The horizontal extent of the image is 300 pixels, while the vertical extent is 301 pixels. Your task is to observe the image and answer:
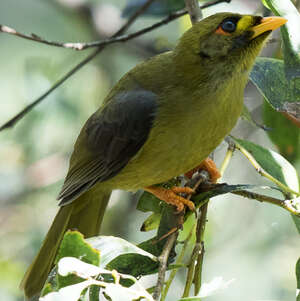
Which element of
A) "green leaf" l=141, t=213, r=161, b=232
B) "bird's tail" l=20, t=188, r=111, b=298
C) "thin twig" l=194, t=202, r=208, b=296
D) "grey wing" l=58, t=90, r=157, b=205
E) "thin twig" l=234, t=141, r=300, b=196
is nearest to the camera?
"thin twig" l=194, t=202, r=208, b=296

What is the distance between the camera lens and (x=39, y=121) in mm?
5336

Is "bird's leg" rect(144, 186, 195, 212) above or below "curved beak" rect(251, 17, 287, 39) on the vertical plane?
below

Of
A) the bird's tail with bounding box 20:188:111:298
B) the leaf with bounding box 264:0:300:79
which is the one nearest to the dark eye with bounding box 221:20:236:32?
the leaf with bounding box 264:0:300:79

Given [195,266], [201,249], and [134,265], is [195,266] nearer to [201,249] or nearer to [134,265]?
[201,249]

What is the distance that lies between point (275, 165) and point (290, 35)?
→ 0.80m

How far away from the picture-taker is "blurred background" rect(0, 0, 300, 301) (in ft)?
17.0

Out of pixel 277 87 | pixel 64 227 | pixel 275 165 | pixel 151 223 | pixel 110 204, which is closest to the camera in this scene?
pixel 277 87

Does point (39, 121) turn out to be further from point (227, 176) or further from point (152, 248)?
point (152, 248)

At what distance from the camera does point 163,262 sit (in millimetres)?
2447

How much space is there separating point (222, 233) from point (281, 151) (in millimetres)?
2094

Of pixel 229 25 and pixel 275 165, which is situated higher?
pixel 229 25

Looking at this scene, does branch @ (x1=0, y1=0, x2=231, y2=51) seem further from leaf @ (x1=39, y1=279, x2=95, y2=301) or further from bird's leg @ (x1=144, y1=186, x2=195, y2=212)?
leaf @ (x1=39, y1=279, x2=95, y2=301)

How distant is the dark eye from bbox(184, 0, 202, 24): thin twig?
208mm

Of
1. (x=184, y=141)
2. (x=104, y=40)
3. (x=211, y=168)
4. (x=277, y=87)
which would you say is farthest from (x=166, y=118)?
(x=104, y=40)
